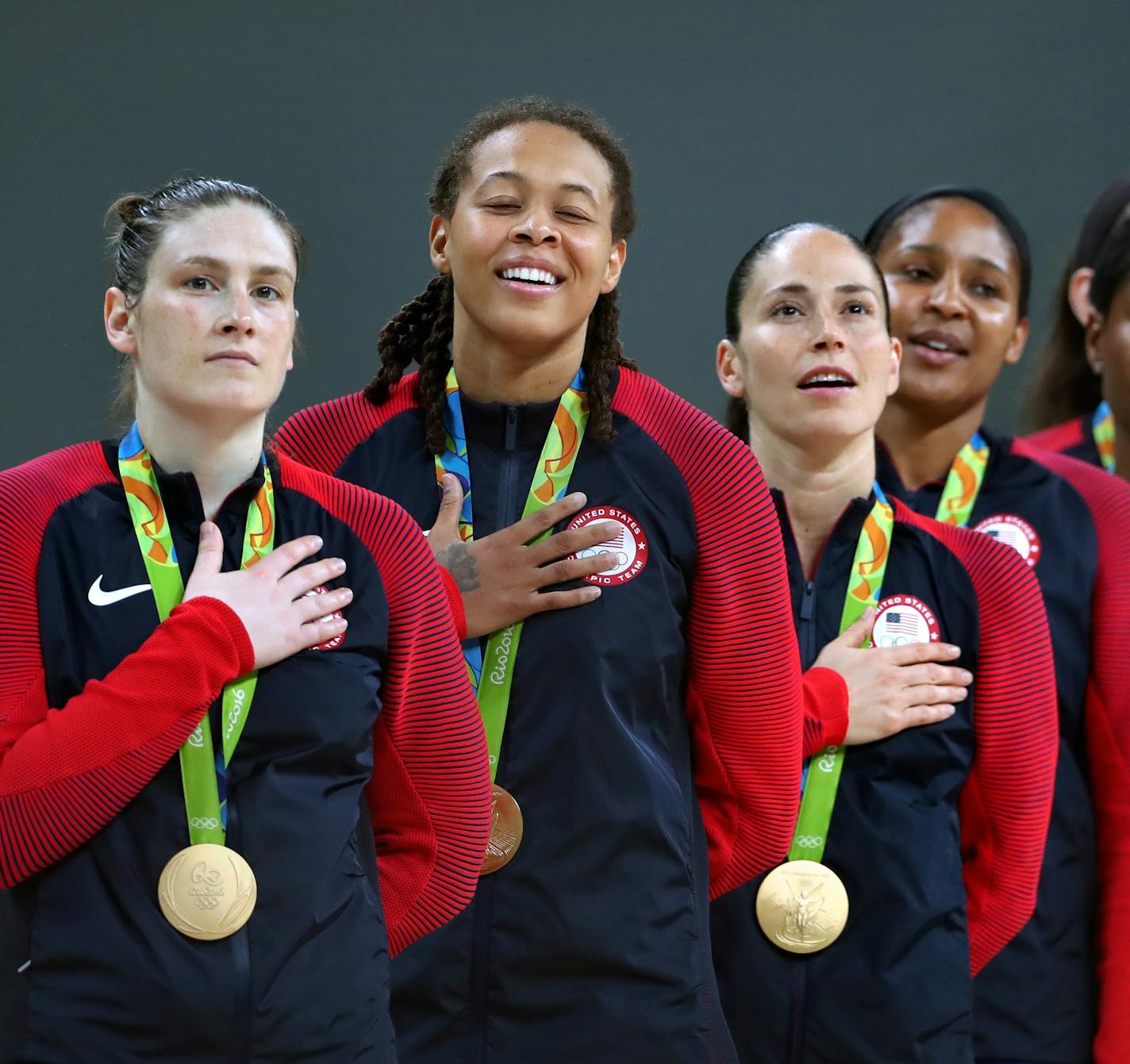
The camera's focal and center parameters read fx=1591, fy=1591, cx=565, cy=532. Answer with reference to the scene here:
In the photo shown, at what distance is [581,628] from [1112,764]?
1.15 metres

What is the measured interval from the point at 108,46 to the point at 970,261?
6.57 feet

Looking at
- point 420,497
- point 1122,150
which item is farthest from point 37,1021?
point 1122,150

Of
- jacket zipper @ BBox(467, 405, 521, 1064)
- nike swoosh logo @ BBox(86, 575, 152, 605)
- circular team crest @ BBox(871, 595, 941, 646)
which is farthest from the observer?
circular team crest @ BBox(871, 595, 941, 646)

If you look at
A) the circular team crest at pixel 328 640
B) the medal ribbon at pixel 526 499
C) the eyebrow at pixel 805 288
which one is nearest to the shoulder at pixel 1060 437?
the eyebrow at pixel 805 288

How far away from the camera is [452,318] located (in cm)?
247

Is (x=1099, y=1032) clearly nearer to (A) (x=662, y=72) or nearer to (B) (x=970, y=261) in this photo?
(B) (x=970, y=261)

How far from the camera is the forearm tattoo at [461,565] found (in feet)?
7.03

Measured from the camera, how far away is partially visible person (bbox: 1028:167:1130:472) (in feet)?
11.1

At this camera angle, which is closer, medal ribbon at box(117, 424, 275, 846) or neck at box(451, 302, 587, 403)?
medal ribbon at box(117, 424, 275, 846)

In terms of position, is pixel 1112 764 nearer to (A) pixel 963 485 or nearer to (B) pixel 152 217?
(A) pixel 963 485

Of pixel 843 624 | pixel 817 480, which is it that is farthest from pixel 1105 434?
pixel 843 624

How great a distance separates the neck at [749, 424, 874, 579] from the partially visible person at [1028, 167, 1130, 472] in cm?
91

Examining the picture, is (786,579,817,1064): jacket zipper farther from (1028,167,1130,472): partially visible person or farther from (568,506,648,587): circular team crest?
(1028,167,1130,472): partially visible person

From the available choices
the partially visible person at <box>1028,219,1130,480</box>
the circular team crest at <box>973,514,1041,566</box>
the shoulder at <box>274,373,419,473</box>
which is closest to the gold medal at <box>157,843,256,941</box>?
the shoulder at <box>274,373,419,473</box>
